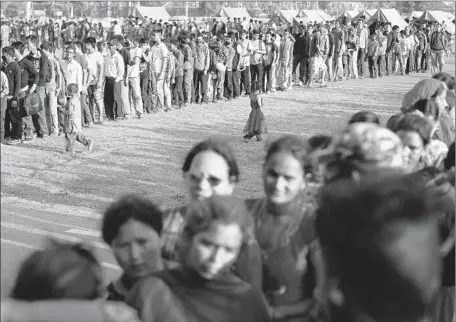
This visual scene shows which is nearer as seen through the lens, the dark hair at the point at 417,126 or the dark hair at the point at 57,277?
the dark hair at the point at 57,277

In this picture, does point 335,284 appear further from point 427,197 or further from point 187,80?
point 187,80

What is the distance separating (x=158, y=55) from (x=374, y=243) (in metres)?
13.8

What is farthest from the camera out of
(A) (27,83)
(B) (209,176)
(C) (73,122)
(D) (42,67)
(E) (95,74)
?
(E) (95,74)

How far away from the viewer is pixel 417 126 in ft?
14.0

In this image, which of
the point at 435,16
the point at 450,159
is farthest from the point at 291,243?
the point at 435,16

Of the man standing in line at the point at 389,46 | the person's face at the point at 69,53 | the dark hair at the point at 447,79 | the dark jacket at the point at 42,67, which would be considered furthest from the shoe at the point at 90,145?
the man standing in line at the point at 389,46

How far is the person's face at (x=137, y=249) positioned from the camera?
3002 mm

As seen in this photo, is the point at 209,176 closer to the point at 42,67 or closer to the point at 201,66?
the point at 42,67

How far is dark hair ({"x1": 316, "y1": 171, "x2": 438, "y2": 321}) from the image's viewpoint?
5.78 feet

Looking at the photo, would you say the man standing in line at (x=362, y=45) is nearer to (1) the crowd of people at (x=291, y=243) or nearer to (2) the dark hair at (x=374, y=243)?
(1) the crowd of people at (x=291, y=243)

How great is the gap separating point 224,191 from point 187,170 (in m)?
0.24

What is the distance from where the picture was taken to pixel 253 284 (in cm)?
298

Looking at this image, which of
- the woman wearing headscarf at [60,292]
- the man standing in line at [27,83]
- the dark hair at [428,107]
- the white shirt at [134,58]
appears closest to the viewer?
the woman wearing headscarf at [60,292]

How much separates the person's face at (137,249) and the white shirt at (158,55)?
12.3m
